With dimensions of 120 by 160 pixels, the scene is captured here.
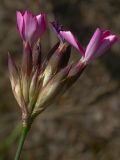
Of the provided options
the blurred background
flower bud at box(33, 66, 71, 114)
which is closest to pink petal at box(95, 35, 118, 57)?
flower bud at box(33, 66, 71, 114)

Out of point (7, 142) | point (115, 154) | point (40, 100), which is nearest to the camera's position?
point (40, 100)

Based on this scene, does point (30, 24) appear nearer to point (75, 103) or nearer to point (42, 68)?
point (42, 68)

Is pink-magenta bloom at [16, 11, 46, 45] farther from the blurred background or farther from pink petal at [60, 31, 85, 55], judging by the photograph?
the blurred background

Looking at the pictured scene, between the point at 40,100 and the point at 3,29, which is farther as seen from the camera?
the point at 3,29

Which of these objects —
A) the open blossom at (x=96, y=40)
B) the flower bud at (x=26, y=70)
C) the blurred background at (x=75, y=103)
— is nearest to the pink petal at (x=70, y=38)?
the open blossom at (x=96, y=40)

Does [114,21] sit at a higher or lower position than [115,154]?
higher

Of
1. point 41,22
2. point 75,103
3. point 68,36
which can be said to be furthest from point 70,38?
point 75,103

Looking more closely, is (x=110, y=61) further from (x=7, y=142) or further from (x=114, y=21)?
(x=7, y=142)

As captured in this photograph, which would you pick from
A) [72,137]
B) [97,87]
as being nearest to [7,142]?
[72,137]
